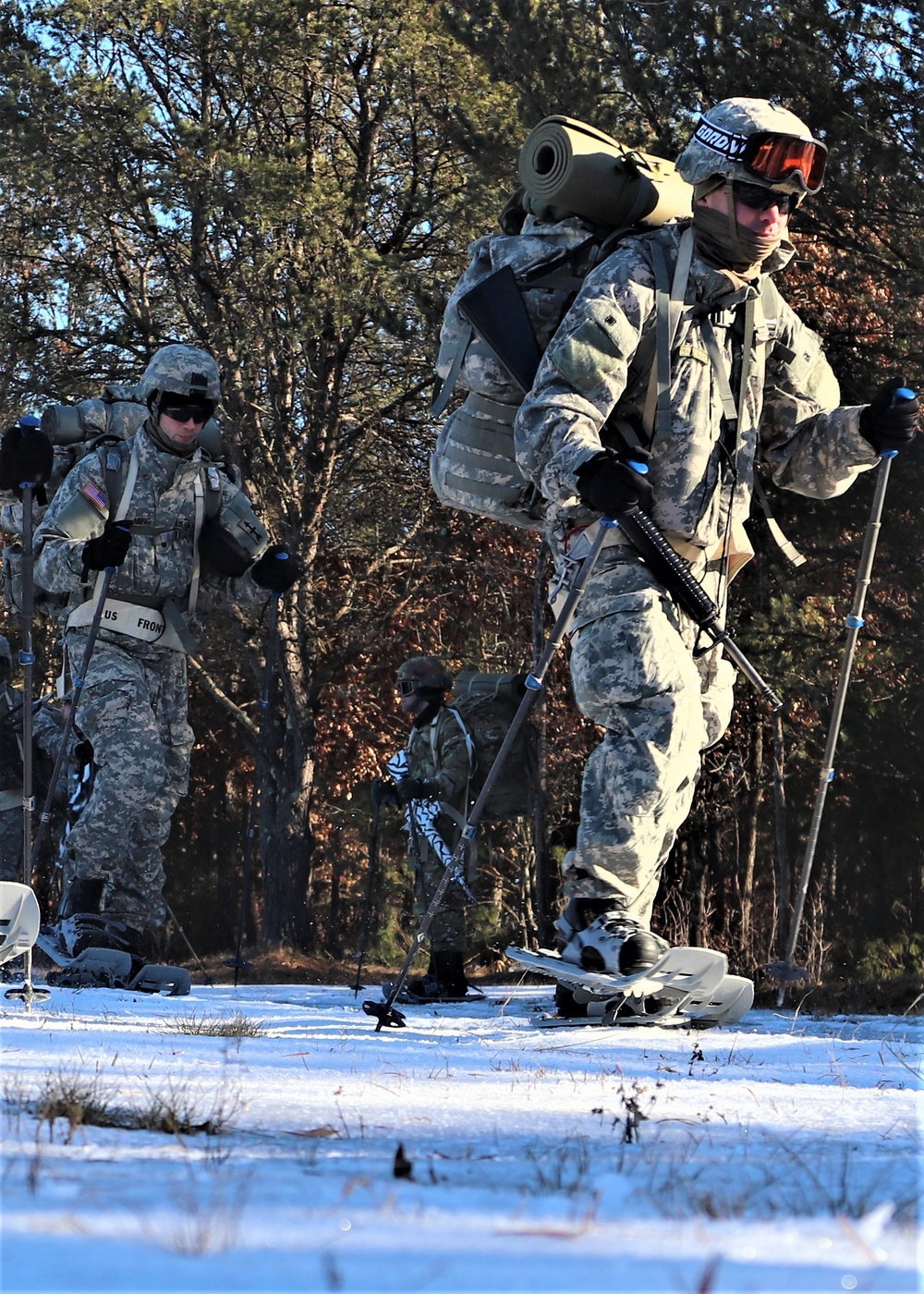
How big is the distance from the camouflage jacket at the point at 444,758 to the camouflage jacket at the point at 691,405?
135 inches

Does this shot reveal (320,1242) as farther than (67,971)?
No

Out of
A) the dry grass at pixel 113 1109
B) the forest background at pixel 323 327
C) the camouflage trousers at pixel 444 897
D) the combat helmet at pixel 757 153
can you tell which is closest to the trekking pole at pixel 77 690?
the camouflage trousers at pixel 444 897

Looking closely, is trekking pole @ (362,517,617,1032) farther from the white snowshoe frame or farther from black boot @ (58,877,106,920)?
black boot @ (58,877,106,920)

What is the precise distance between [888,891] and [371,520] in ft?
25.0

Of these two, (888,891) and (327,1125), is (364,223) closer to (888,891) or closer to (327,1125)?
(888,891)

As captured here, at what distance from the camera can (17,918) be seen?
5.60 meters

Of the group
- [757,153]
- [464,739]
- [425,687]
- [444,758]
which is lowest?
[444,758]

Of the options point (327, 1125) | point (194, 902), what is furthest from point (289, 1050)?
point (194, 902)

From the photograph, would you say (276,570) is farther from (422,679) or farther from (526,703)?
(526,703)

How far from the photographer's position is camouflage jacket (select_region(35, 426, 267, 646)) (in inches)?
313

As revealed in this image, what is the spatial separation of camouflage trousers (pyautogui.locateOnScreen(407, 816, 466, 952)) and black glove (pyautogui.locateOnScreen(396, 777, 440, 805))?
0.51 ft

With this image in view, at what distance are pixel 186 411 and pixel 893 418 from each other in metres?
3.45

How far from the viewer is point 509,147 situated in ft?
40.7

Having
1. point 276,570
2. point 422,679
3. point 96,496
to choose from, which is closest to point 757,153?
point 276,570
